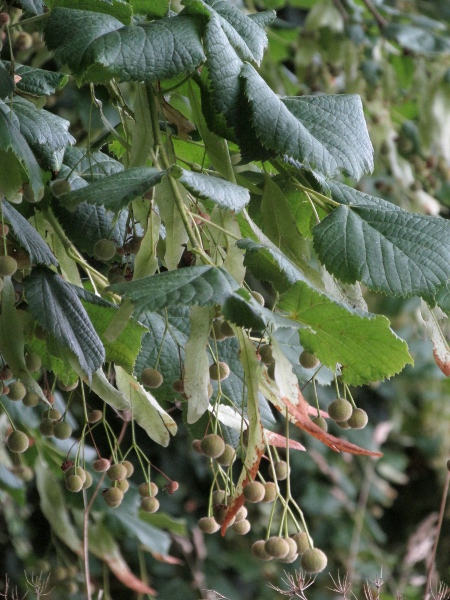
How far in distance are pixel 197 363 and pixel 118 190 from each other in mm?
111

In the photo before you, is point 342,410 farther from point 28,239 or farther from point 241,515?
point 28,239

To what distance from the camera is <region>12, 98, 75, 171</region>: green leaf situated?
61cm

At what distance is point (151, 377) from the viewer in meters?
0.59

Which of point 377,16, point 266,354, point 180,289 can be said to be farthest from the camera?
point 377,16

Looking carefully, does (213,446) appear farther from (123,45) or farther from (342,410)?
(123,45)

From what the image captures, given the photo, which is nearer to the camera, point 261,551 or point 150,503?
point 261,551

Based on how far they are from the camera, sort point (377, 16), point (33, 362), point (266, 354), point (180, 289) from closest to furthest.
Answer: point (180, 289), point (266, 354), point (33, 362), point (377, 16)

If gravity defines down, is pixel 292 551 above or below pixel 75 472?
above

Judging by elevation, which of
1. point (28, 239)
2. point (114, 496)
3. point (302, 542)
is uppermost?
point (28, 239)

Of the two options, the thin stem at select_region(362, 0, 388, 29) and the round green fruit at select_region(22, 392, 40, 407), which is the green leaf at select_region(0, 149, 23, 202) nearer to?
the round green fruit at select_region(22, 392, 40, 407)

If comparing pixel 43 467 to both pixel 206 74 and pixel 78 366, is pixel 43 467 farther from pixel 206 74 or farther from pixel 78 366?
pixel 206 74

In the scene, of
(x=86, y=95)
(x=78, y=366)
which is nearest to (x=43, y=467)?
(x=86, y=95)

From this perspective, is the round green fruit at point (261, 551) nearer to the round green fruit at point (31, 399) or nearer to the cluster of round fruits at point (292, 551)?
the cluster of round fruits at point (292, 551)

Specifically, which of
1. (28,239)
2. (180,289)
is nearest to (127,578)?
(28,239)
